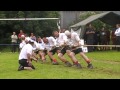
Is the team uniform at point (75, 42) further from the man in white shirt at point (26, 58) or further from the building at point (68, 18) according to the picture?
the building at point (68, 18)

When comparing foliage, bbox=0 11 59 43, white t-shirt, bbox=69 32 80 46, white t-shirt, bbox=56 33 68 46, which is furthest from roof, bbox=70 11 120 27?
white t-shirt, bbox=69 32 80 46

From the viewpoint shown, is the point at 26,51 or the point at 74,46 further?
the point at 74,46

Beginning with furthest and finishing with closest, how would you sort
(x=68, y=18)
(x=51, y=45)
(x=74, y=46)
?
(x=68, y=18) → (x=51, y=45) → (x=74, y=46)

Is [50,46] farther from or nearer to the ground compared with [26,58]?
farther from the ground

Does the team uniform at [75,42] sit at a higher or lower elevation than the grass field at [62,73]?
higher

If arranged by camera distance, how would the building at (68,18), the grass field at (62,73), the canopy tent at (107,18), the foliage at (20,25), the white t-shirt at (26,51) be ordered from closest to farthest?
the grass field at (62,73), the white t-shirt at (26,51), the canopy tent at (107,18), the foliage at (20,25), the building at (68,18)

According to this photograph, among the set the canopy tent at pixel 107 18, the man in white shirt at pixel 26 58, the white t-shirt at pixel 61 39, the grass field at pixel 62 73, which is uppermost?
the canopy tent at pixel 107 18

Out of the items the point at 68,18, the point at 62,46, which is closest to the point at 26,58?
the point at 62,46

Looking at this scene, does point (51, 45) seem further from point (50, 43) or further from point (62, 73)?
point (62, 73)

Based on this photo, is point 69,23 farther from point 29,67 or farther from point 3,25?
point 29,67

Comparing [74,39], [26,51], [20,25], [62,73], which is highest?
[20,25]

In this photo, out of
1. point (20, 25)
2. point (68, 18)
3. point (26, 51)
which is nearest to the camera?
point (26, 51)

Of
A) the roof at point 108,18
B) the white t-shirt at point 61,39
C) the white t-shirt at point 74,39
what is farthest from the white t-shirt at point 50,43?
the roof at point 108,18

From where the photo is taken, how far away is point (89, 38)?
2605cm
